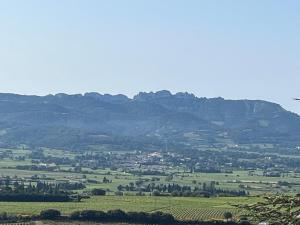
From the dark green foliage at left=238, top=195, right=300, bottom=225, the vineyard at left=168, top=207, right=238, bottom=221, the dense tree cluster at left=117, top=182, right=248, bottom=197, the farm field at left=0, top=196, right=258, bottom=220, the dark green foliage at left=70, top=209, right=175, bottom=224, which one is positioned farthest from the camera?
the dense tree cluster at left=117, top=182, right=248, bottom=197

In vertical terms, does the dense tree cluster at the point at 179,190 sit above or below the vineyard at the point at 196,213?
above

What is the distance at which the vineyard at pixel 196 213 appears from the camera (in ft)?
290

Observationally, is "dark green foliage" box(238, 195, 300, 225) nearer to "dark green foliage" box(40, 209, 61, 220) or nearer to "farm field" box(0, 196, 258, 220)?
"farm field" box(0, 196, 258, 220)

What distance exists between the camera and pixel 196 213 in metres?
93.1

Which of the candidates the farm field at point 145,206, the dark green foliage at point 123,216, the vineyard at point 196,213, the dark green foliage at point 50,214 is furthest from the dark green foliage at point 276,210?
the dark green foliage at point 50,214

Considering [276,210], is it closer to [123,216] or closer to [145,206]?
[123,216]

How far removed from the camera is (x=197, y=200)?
11219 centimetres

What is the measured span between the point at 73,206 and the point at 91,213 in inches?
369

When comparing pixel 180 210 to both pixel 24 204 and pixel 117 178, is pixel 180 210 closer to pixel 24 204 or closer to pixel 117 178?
pixel 24 204

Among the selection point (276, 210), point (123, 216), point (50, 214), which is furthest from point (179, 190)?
point (276, 210)

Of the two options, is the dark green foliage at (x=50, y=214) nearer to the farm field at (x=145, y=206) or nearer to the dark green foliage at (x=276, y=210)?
the farm field at (x=145, y=206)

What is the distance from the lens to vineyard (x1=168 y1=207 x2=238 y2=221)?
88438 mm

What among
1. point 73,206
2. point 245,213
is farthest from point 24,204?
point 245,213

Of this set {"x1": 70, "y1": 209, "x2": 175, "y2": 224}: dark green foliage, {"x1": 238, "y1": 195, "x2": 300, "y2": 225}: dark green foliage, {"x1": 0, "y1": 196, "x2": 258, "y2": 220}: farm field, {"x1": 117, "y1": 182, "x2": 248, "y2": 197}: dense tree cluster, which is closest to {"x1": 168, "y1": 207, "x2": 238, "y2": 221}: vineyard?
{"x1": 0, "y1": 196, "x2": 258, "y2": 220}: farm field
